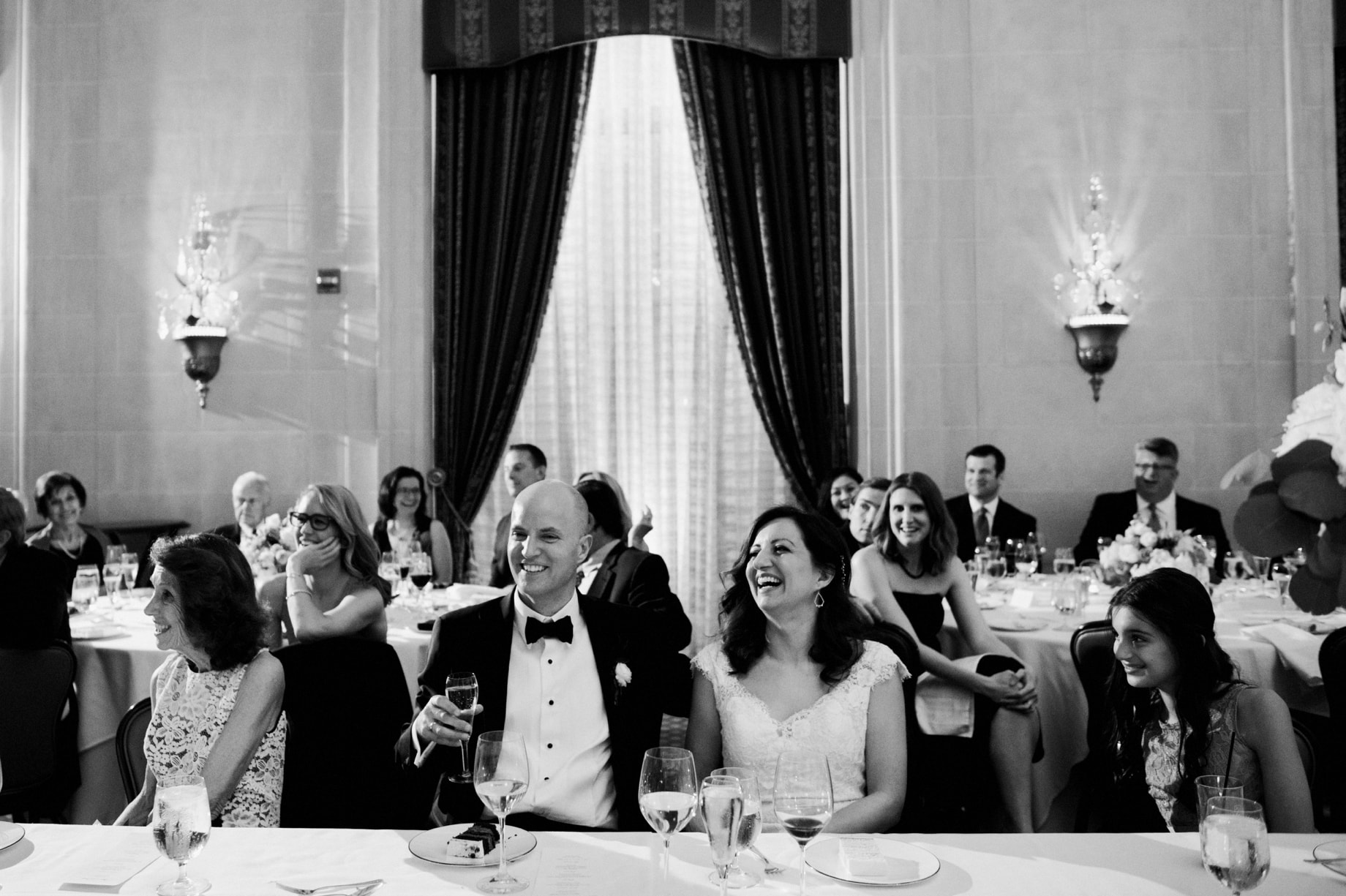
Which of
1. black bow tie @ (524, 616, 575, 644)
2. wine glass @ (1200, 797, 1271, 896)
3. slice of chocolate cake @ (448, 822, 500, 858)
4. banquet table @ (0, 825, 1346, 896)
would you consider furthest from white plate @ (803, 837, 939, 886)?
black bow tie @ (524, 616, 575, 644)

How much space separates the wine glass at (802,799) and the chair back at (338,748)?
1.25 meters

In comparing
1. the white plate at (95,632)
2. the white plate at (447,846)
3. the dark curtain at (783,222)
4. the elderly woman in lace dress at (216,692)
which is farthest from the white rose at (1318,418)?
the dark curtain at (783,222)

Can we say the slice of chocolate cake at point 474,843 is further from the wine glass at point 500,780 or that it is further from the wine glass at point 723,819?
the wine glass at point 723,819

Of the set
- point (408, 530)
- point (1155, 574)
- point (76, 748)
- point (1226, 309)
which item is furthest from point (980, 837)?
point (1226, 309)

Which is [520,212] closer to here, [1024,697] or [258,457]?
[258,457]

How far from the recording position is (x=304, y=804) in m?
2.76

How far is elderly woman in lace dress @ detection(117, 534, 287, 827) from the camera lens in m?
2.62

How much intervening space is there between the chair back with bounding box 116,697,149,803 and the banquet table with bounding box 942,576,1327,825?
2.78 metres

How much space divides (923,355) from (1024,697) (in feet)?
12.0

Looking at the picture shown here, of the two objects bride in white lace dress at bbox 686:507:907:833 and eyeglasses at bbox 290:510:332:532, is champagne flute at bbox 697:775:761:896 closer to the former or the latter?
bride in white lace dress at bbox 686:507:907:833

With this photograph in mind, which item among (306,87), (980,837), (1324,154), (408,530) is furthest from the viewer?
(306,87)

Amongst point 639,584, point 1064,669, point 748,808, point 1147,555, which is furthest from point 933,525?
point 748,808

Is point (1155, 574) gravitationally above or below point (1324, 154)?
below

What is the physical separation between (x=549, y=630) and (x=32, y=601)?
2.24 metres
